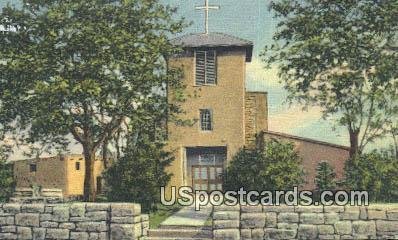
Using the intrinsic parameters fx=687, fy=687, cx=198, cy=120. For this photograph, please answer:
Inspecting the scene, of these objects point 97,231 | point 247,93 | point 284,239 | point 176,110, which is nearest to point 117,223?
point 97,231

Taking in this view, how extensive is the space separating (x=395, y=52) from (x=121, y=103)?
11960 mm

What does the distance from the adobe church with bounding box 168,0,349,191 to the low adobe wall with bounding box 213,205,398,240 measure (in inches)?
688

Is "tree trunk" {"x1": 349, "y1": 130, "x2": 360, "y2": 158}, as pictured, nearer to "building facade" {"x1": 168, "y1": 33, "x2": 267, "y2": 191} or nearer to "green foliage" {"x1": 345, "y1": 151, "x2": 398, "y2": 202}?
"green foliage" {"x1": 345, "y1": 151, "x2": 398, "y2": 202}

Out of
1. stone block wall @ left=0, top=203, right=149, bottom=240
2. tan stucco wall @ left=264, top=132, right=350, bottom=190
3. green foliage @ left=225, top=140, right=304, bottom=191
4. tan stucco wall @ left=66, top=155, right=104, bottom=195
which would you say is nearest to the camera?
stone block wall @ left=0, top=203, right=149, bottom=240

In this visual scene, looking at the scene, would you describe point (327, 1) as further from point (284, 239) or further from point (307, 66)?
point (284, 239)

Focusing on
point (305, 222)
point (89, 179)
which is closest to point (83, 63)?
point (89, 179)

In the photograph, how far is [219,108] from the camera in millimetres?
36250

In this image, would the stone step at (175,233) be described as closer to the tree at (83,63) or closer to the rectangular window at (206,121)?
the tree at (83,63)

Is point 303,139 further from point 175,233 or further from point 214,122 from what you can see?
point 175,233

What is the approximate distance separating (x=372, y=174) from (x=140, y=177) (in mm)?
9716

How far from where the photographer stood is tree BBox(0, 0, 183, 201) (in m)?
27.9

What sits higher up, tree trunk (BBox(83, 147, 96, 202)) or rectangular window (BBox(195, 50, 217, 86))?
rectangular window (BBox(195, 50, 217, 86))

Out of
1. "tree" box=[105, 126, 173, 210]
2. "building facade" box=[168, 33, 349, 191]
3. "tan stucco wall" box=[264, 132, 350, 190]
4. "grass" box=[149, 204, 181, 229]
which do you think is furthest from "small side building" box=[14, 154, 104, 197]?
"tree" box=[105, 126, 173, 210]

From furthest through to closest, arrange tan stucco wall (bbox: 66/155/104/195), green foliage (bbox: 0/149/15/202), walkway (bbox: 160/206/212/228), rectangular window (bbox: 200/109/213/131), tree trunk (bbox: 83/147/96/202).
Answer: tan stucco wall (bbox: 66/155/104/195) → rectangular window (bbox: 200/109/213/131) → green foliage (bbox: 0/149/15/202) → tree trunk (bbox: 83/147/96/202) → walkway (bbox: 160/206/212/228)
